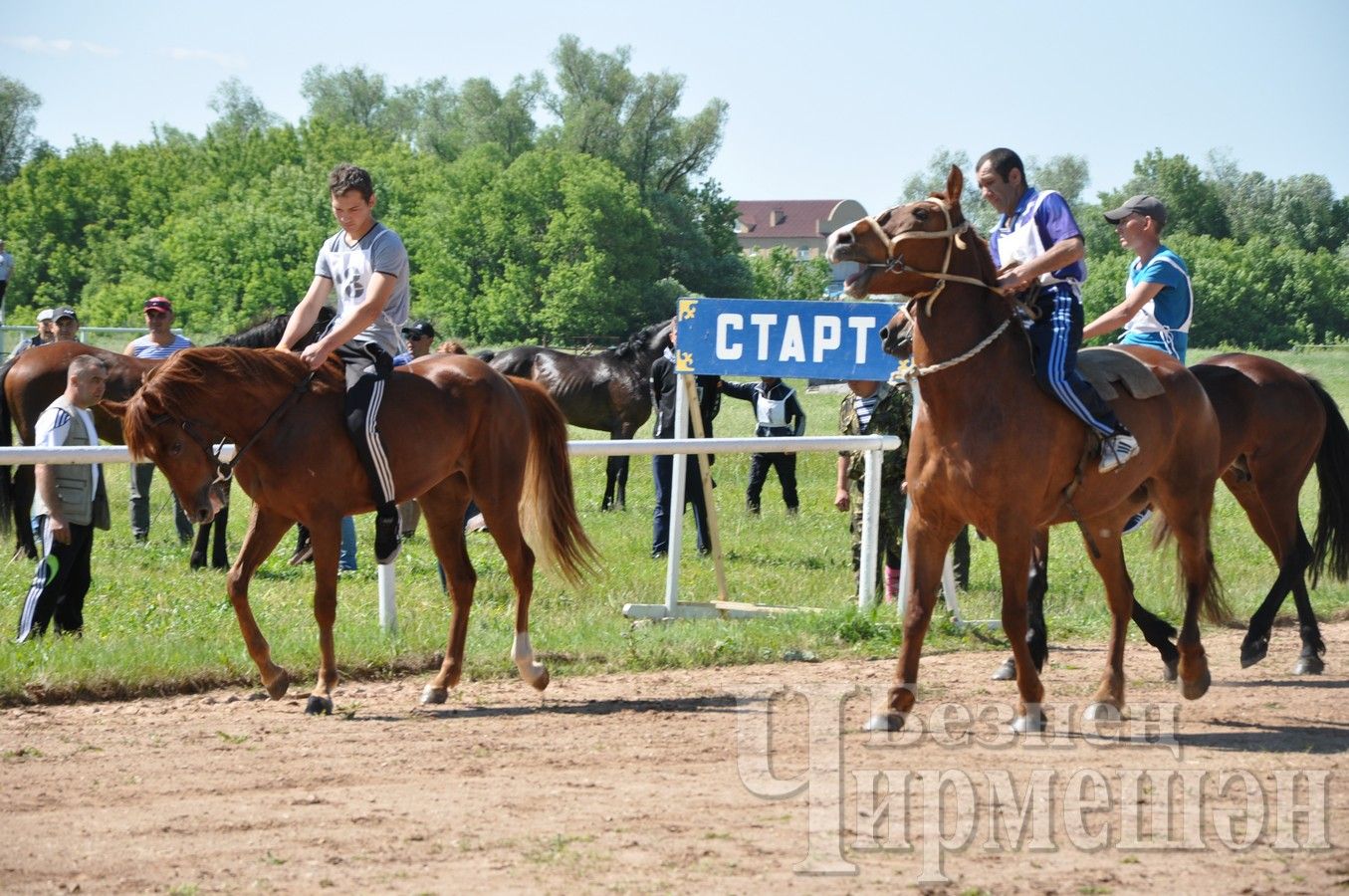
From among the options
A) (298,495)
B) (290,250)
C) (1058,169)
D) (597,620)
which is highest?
(1058,169)

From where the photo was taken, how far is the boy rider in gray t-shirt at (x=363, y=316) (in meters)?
7.53

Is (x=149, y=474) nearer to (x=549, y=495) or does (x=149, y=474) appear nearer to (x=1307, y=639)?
(x=549, y=495)

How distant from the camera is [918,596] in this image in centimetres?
695

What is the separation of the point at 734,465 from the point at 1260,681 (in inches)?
538

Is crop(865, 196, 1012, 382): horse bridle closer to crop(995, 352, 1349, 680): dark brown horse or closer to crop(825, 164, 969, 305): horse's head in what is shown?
crop(825, 164, 969, 305): horse's head

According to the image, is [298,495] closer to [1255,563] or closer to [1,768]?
[1,768]

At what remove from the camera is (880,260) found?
6.66 m

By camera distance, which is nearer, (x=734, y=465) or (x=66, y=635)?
(x=66, y=635)

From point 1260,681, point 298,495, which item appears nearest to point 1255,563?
point 1260,681

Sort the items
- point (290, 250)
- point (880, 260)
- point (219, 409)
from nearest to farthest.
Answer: point (880, 260)
point (219, 409)
point (290, 250)

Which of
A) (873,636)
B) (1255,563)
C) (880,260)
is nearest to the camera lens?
(880,260)

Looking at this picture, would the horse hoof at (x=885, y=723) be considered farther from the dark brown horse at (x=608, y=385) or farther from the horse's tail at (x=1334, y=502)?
the dark brown horse at (x=608, y=385)

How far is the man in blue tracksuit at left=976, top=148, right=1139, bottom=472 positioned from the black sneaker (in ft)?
11.5

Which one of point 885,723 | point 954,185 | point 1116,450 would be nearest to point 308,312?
point 954,185
